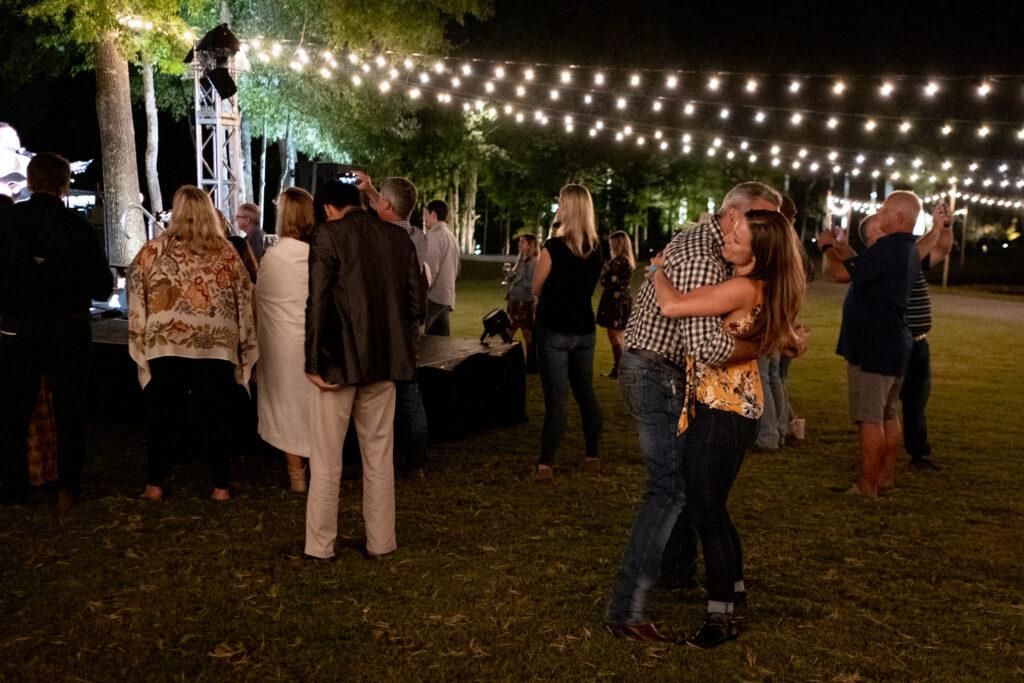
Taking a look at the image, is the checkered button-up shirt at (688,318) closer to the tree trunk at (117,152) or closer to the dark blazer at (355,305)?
the dark blazer at (355,305)

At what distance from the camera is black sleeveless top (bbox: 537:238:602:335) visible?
20.1 feet

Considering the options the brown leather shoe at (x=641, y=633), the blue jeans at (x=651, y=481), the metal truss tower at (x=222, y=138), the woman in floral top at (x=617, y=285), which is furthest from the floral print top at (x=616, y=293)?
the metal truss tower at (x=222, y=138)

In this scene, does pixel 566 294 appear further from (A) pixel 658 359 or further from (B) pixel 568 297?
(A) pixel 658 359

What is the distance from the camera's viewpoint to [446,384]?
759 cm

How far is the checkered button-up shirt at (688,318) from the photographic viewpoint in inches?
146

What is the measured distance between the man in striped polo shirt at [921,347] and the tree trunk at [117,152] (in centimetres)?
1611

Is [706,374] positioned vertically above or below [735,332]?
below

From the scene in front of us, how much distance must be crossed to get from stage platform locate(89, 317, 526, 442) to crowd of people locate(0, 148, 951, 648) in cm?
77

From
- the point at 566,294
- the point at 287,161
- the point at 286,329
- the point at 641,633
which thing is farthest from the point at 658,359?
the point at 287,161

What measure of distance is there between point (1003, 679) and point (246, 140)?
33502mm

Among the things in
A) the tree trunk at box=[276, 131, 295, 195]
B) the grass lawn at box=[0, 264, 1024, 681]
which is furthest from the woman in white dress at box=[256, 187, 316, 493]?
the tree trunk at box=[276, 131, 295, 195]

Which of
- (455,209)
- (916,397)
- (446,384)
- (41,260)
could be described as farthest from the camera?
(455,209)

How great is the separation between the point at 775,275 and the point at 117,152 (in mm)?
18622

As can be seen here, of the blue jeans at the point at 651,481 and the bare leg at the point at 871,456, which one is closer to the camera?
the blue jeans at the point at 651,481
